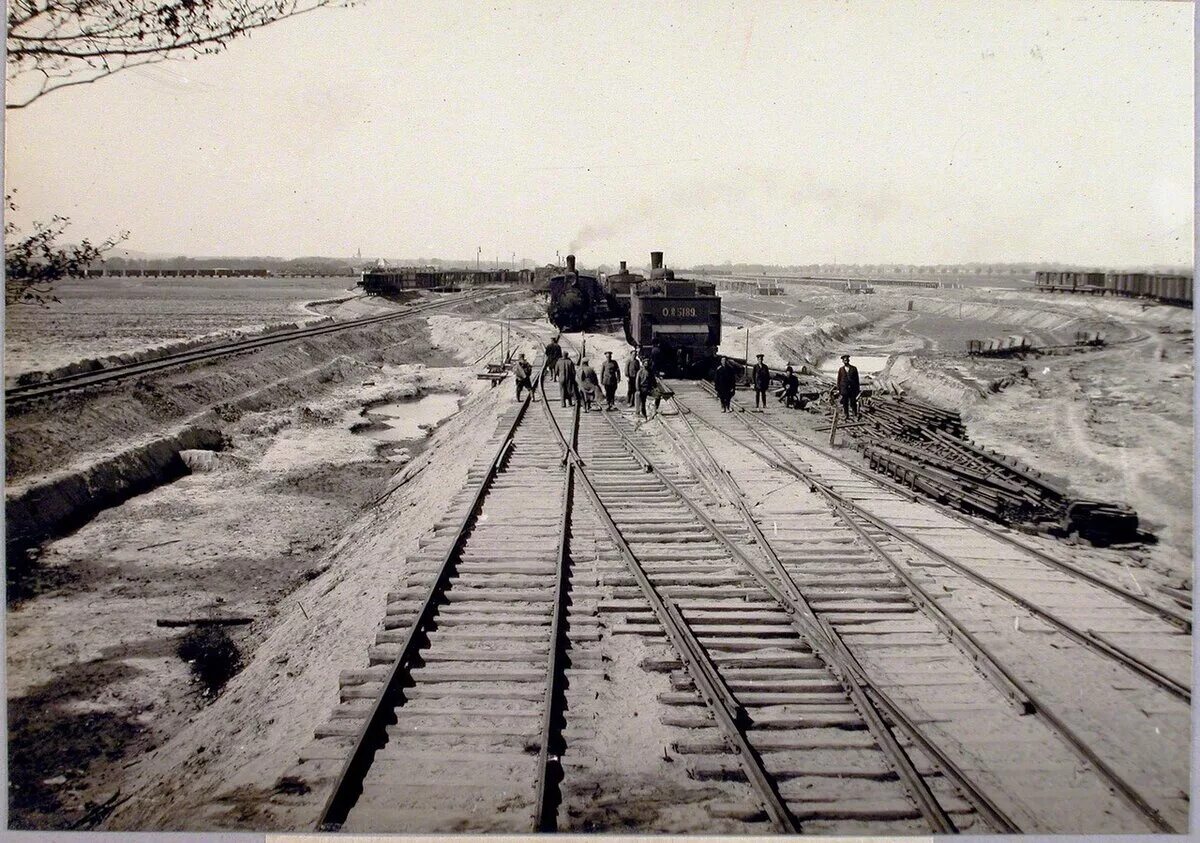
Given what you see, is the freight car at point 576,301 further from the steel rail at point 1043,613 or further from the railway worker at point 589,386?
the steel rail at point 1043,613

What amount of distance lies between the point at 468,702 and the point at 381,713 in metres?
0.55

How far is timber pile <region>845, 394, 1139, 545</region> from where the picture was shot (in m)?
8.09

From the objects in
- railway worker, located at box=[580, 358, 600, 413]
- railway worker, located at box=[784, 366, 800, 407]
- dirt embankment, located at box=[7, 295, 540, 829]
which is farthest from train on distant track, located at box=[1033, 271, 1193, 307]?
railway worker, located at box=[580, 358, 600, 413]

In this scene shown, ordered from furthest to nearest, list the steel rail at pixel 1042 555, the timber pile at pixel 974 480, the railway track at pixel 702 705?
the timber pile at pixel 974 480, the steel rail at pixel 1042 555, the railway track at pixel 702 705

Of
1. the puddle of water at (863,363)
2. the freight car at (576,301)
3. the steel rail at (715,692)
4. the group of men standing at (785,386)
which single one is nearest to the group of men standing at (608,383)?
the group of men standing at (785,386)

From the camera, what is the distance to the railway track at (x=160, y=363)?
1117 cm

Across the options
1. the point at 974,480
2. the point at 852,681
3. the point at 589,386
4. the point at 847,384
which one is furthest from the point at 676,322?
the point at 852,681

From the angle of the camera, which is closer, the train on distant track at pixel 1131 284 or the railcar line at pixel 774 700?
the railcar line at pixel 774 700

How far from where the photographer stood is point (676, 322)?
1784 cm

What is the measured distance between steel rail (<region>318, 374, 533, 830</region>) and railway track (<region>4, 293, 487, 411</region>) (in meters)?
4.08

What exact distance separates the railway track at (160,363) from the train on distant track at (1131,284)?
1115cm

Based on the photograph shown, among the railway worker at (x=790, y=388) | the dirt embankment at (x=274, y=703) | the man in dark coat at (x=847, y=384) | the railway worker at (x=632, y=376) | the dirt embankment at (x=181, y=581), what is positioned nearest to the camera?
the dirt embankment at (x=274, y=703)

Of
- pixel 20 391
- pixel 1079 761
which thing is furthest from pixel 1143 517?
pixel 20 391

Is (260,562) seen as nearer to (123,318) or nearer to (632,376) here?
(632,376)
